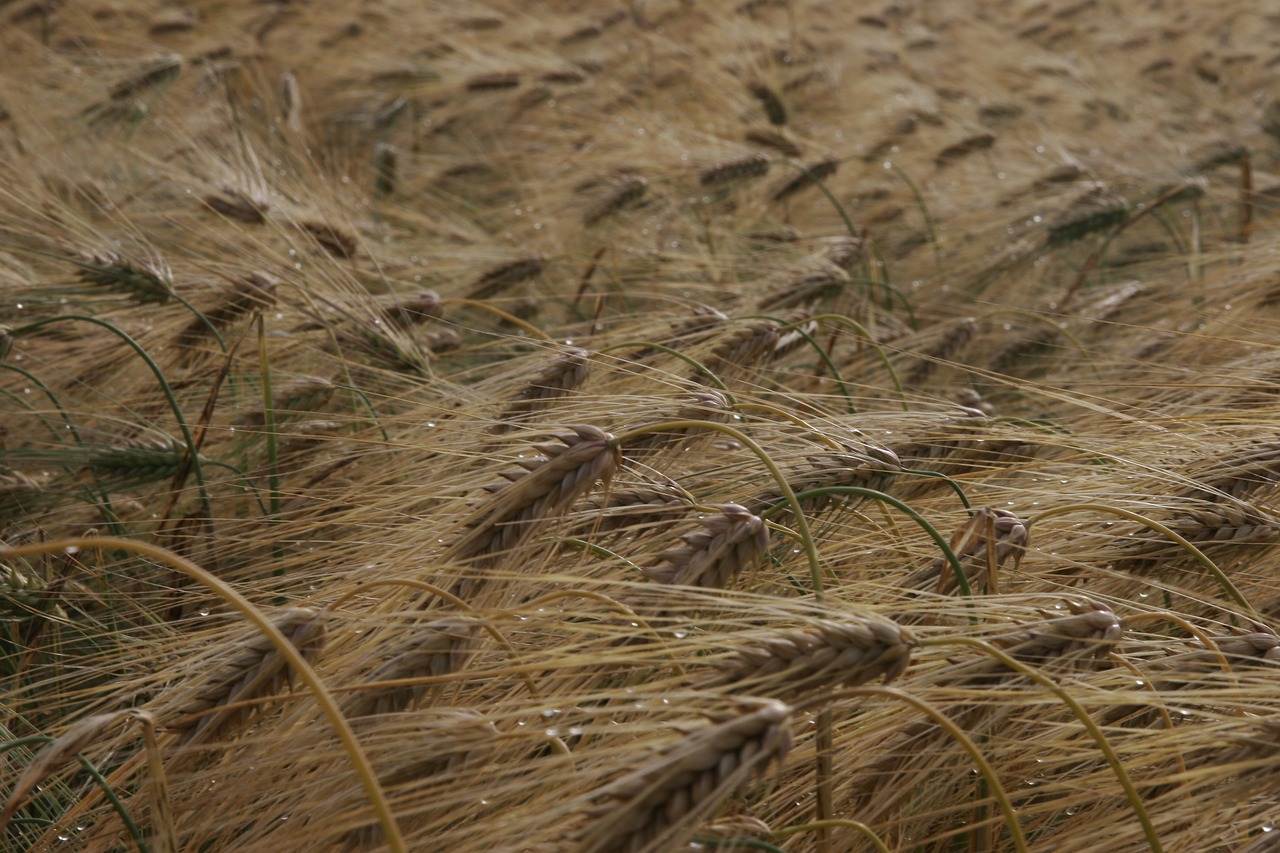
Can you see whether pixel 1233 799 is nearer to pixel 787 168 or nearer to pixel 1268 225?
pixel 787 168

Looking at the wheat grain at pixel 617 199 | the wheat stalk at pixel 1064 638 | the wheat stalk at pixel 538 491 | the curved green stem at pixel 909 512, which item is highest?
the wheat stalk at pixel 538 491

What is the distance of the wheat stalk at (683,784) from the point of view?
2.81ft

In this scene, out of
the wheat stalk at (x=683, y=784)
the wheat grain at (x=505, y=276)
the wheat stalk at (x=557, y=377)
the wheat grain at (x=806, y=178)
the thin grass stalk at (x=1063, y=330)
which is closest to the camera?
the wheat stalk at (x=683, y=784)

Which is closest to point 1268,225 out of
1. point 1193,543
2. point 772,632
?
point 1193,543

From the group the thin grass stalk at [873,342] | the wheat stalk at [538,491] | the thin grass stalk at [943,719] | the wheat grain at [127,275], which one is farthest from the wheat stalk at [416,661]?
the wheat grain at [127,275]

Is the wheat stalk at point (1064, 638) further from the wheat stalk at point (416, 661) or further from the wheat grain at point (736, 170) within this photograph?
the wheat grain at point (736, 170)

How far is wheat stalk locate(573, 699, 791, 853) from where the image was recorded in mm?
855

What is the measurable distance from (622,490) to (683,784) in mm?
507

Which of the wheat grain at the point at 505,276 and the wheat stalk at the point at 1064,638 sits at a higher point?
the wheat stalk at the point at 1064,638

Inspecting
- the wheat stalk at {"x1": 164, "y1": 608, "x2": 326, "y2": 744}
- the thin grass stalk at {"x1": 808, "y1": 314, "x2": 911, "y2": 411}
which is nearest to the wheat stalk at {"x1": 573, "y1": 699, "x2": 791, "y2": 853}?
the wheat stalk at {"x1": 164, "y1": 608, "x2": 326, "y2": 744}

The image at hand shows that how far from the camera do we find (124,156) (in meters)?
3.36

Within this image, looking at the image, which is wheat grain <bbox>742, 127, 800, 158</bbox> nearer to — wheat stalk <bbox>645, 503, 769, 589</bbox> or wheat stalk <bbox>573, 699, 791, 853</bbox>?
wheat stalk <bbox>645, 503, 769, 589</bbox>

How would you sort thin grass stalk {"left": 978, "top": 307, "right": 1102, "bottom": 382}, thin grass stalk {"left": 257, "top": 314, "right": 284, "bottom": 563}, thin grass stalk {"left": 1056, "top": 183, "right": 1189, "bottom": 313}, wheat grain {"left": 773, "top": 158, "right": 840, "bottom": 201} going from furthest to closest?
wheat grain {"left": 773, "top": 158, "right": 840, "bottom": 201}, thin grass stalk {"left": 1056, "top": 183, "right": 1189, "bottom": 313}, thin grass stalk {"left": 978, "top": 307, "right": 1102, "bottom": 382}, thin grass stalk {"left": 257, "top": 314, "right": 284, "bottom": 563}

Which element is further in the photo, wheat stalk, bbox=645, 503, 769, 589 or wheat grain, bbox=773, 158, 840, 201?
wheat grain, bbox=773, 158, 840, 201
